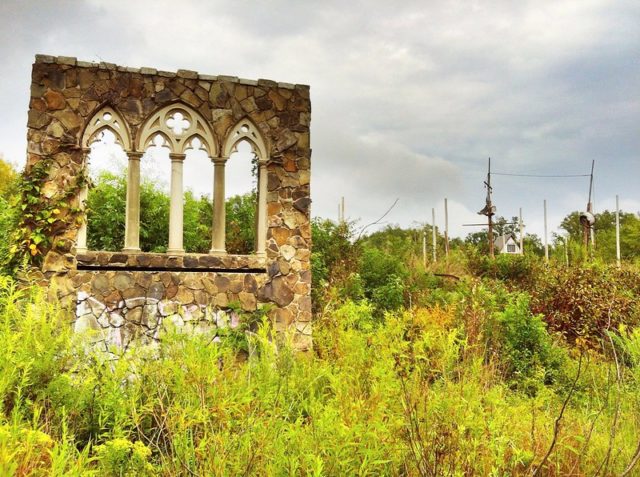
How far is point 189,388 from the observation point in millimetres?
3502

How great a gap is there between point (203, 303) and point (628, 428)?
5094 mm

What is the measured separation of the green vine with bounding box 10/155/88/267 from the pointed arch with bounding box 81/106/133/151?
0.66 meters

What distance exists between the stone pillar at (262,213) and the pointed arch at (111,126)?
5.91 ft

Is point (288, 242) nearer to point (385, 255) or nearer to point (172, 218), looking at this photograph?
point (172, 218)

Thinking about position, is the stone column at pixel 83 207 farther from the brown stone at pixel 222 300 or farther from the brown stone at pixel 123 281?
the brown stone at pixel 222 300

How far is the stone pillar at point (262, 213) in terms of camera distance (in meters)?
8.32

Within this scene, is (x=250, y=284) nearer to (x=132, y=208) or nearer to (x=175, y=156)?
(x=132, y=208)

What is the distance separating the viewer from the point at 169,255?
7840 mm

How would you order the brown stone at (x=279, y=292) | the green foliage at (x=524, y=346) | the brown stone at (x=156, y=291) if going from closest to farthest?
the brown stone at (x=156, y=291) → the brown stone at (x=279, y=292) → the green foliage at (x=524, y=346)

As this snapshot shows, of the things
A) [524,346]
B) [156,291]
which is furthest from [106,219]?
[524,346]

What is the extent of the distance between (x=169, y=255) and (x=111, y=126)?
1.88m

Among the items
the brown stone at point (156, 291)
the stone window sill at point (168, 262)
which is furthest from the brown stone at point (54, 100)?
the brown stone at point (156, 291)

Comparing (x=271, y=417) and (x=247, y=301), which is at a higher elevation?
(x=247, y=301)

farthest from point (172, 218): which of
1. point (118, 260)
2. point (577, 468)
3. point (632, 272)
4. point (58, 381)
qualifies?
point (632, 272)
